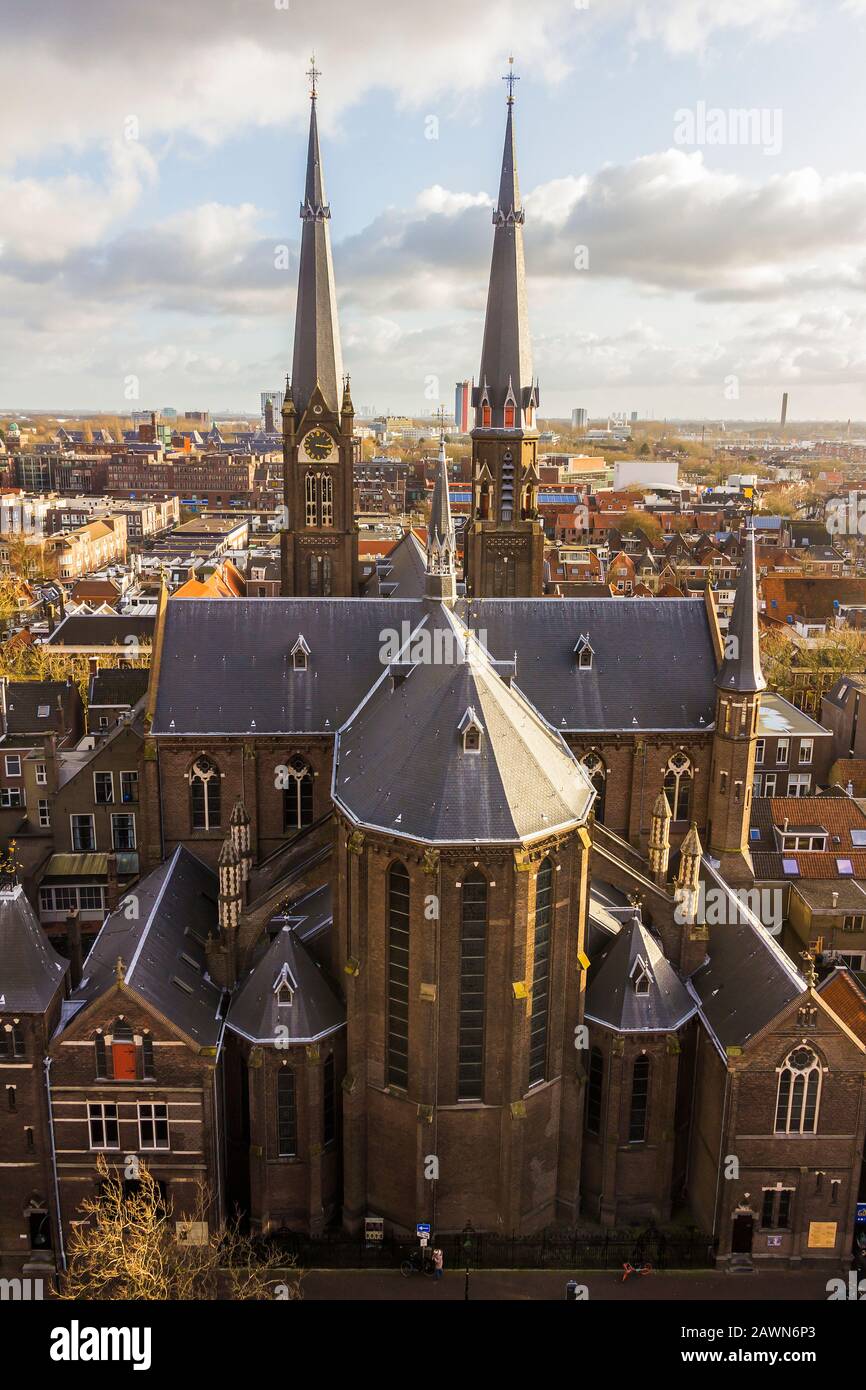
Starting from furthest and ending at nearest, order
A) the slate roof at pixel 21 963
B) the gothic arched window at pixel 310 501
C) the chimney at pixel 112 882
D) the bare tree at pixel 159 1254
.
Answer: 1. the gothic arched window at pixel 310 501
2. the chimney at pixel 112 882
3. the slate roof at pixel 21 963
4. the bare tree at pixel 159 1254

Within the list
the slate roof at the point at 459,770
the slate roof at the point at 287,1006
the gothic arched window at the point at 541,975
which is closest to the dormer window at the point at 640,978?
the gothic arched window at the point at 541,975

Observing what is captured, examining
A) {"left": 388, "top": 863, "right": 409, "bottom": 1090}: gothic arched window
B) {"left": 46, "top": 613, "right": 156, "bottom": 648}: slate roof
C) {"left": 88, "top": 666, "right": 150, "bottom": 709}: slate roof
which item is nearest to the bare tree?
{"left": 388, "top": 863, "right": 409, "bottom": 1090}: gothic arched window

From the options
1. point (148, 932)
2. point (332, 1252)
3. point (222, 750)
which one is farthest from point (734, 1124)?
point (222, 750)

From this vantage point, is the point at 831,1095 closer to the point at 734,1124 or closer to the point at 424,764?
the point at 734,1124

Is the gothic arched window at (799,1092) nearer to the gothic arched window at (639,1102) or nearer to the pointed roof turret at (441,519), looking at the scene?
the gothic arched window at (639,1102)

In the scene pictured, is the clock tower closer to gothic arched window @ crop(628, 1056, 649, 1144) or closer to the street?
gothic arched window @ crop(628, 1056, 649, 1144)

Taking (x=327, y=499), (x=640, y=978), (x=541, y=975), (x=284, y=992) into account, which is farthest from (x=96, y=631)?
(x=640, y=978)
